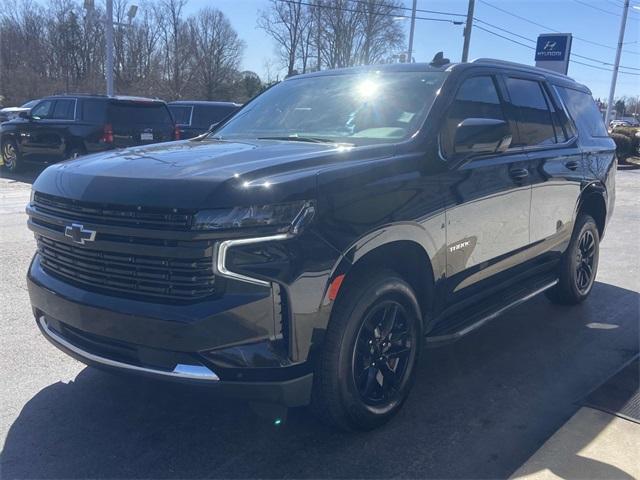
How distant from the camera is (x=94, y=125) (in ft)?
45.2

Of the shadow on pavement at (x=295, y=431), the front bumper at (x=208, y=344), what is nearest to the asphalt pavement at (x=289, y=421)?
the shadow on pavement at (x=295, y=431)

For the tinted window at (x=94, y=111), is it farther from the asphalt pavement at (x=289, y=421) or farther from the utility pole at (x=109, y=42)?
the asphalt pavement at (x=289, y=421)

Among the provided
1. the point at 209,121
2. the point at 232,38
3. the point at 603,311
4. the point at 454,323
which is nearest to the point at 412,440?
the point at 454,323

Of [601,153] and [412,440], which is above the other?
[601,153]

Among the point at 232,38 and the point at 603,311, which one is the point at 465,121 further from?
the point at 232,38

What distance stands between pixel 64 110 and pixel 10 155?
2661 mm

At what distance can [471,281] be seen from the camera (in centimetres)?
399

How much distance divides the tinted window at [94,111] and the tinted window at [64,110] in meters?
0.39

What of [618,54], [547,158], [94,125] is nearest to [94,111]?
[94,125]

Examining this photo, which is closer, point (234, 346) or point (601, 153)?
point (234, 346)

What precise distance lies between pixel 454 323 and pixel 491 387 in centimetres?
52

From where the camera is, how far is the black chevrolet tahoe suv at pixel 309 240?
2.62 m

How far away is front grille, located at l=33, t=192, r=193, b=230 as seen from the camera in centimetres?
261

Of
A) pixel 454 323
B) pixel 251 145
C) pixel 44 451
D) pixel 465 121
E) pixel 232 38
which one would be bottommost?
pixel 44 451
